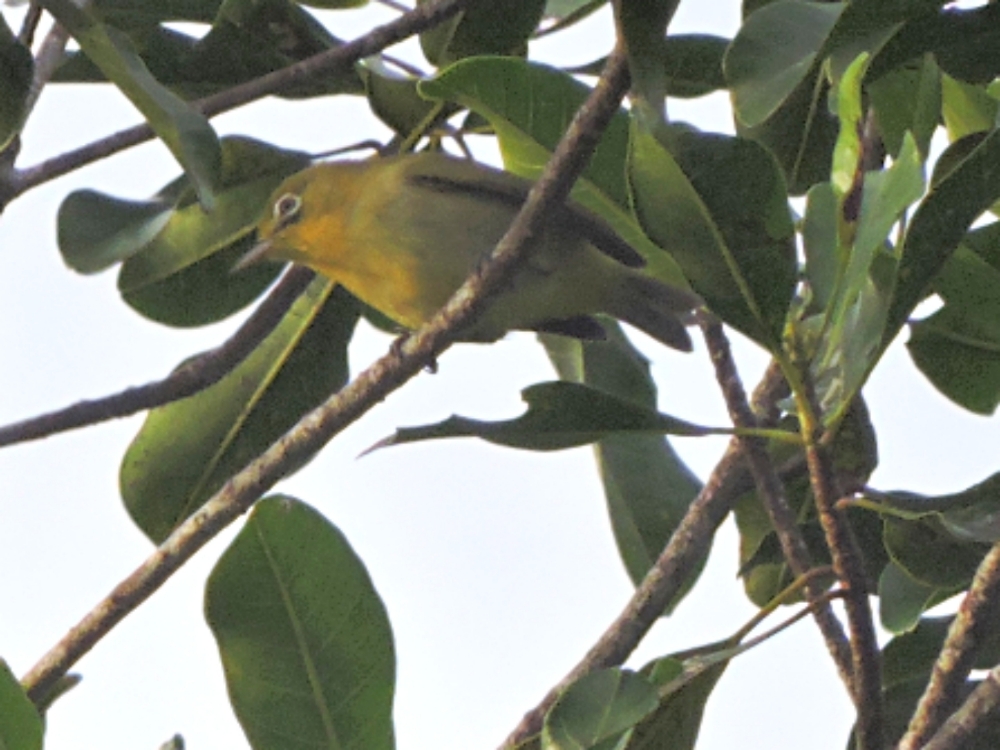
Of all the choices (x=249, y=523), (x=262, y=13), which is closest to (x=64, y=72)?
(x=262, y=13)

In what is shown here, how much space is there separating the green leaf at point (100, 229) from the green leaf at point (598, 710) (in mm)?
1520

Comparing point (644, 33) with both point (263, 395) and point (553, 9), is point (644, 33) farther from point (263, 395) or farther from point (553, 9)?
point (263, 395)

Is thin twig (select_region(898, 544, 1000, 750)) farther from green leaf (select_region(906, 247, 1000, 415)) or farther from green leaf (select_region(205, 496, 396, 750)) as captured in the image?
green leaf (select_region(205, 496, 396, 750))

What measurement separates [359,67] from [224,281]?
26.0 inches

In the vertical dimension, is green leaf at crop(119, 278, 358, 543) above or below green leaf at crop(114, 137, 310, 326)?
below

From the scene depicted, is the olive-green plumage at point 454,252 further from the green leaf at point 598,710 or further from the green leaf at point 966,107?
the green leaf at point 598,710

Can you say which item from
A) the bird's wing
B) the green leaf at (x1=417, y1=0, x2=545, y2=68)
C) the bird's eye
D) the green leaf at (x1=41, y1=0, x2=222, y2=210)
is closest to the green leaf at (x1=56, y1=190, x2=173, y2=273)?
the bird's eye

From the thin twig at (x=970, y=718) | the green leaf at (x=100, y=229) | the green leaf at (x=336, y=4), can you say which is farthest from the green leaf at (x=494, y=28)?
the thin twig at (x=970, y=718)

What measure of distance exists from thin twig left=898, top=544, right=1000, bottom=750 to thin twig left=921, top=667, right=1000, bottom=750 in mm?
110

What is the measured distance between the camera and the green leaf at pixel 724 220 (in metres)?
2.03

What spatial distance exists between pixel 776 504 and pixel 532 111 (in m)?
0.88

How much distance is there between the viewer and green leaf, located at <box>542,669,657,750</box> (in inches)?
76.5

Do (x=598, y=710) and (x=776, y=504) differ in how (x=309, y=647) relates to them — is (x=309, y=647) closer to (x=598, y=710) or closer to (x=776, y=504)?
(x=598, y=710)

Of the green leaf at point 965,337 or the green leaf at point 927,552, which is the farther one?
the green leaf at point 965,337
